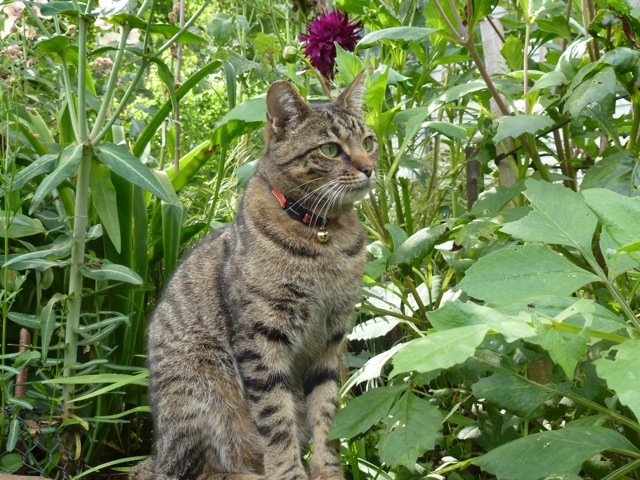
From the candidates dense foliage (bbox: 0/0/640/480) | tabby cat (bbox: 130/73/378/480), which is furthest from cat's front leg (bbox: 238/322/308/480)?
dense foliage (bbox: 0/0/640/480)

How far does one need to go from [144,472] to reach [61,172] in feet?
3.21

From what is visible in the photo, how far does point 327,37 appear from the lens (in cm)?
243

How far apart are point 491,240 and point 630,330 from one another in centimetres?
85

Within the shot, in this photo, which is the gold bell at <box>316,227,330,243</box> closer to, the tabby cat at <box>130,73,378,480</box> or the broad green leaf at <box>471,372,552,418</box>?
the tabby cat at <box>130,73,378,480</box>

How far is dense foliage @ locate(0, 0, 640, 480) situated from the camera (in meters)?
1.32

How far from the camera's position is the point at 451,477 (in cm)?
220

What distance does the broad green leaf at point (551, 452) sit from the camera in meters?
1.41

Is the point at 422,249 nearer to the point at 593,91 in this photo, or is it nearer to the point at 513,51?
the point at 593,91

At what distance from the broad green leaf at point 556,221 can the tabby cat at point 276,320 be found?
2.89ft

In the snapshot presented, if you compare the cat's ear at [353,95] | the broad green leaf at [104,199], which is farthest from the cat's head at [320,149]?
the broad green leaf at [104,199]

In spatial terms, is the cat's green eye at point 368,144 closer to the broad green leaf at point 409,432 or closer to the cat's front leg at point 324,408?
the cat's front leg at point 324,408

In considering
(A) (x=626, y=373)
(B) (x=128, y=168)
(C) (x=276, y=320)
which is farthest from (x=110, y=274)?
(A) (x=626, y=373)

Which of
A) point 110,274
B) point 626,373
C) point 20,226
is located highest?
point 626,373

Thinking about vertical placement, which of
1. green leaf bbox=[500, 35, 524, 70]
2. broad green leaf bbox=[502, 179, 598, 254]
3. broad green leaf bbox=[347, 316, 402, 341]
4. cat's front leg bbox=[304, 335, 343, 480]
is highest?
green leaf bbox=[500, 35, 524, 70]
